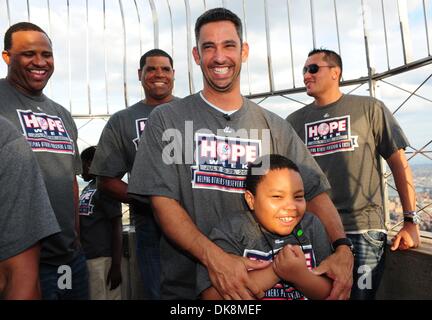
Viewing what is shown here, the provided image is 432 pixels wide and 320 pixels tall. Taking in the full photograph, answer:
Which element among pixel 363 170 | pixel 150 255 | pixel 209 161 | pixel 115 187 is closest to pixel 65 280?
pixel 150 255

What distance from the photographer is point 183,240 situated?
65.6 inches

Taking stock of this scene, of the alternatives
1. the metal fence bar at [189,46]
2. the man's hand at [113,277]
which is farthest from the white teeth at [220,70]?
the metal fence bar at [189,46]

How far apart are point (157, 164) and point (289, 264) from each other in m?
0.73

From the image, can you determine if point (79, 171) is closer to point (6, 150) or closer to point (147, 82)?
point (147, 82)

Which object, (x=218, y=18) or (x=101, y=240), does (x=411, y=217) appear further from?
(x=101, y=240)

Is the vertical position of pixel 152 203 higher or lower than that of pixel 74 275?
higher

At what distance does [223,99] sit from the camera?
6.75 feet

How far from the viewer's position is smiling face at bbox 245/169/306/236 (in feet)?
5.83

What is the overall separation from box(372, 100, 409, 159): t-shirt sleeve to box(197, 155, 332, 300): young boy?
1692mm

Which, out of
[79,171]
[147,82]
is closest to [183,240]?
[79,171]

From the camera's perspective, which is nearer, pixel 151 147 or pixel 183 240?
pixel 183 240

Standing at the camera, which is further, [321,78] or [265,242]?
[321,78]
